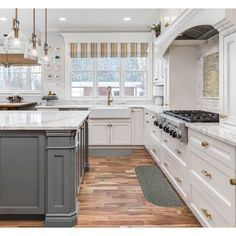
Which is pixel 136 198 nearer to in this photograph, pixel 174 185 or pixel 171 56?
pixel 174 185

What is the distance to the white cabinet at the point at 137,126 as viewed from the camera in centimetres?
661

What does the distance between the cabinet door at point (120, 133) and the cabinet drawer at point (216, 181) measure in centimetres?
382

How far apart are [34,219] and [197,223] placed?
1417 mm

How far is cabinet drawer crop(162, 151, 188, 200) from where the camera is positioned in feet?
10.3

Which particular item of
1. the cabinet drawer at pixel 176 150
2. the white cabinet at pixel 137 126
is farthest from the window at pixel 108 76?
the cabinet drawer at pixel 176 150

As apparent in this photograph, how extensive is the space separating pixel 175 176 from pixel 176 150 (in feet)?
1.03

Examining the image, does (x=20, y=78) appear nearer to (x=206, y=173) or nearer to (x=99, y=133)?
(x=99, y=133)

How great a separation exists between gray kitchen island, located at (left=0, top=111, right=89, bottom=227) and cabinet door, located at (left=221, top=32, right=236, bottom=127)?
1.24m

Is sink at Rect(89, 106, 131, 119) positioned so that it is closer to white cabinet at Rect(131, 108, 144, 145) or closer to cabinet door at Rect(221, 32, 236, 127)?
white cabinet at Rect(131, 108, 144, 145)

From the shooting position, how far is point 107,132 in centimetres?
650

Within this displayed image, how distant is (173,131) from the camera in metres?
3.33

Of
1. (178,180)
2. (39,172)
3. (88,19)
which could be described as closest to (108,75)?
(88,19)

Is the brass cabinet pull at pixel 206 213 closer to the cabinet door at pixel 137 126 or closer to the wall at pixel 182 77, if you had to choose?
the wall at pixel 182 77

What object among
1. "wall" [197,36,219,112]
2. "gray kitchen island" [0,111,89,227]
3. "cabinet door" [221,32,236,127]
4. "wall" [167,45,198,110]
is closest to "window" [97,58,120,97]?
"wall" [167,45,198,110]
